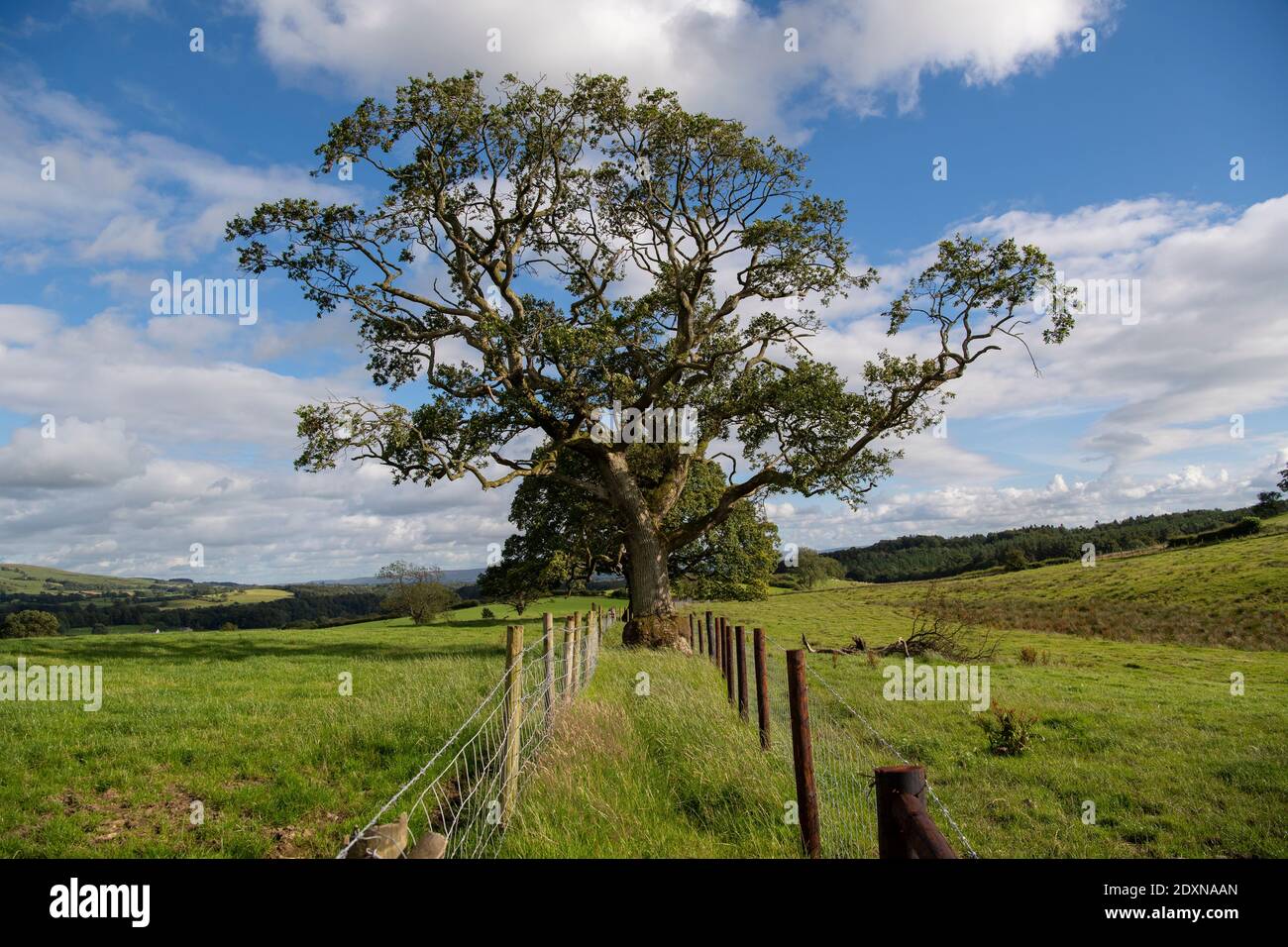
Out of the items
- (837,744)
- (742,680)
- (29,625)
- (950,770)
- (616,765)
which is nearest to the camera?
(616,765)

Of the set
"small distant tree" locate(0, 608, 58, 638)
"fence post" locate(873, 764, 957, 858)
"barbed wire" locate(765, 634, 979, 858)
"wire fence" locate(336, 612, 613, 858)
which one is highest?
"fence post" locate(873, 764, 957, 858)

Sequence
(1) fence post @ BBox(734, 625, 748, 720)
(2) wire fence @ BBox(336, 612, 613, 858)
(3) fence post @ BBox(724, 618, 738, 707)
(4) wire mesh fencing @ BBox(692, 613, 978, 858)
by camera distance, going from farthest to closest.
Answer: (3) fence post @ BBox(724, 618, 738, 707) → (1) fence post @ BBox(734, 625, 748, 720) → (4) wire mesh fencing @ BBox(692, 613, 978, 858) → (2) wire fence @ BBox(336, 612, 613, 858)

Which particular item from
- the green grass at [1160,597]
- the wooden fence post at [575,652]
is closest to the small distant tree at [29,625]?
the wooden fence post at [575,652]

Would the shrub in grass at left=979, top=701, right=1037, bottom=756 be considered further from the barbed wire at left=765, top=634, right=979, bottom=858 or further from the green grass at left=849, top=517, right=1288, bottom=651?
the green grass at left=849, top=517, right=1288, bottom=651

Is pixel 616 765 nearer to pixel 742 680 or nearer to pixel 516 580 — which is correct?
pixel 742 680

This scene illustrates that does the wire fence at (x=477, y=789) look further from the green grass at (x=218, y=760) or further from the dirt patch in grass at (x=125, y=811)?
the dirt patch in grass at (x=125, y=811)

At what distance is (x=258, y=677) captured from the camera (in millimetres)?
16438

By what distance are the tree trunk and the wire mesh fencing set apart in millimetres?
4792

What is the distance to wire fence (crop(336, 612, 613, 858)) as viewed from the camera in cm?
317

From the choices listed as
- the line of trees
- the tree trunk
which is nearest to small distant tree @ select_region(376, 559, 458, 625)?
the line of trees

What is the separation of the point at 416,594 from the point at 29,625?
23.9 metres

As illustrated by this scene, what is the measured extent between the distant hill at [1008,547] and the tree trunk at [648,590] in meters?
74.3

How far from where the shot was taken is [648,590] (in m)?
23.8

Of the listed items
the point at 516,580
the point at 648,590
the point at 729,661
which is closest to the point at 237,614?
the point at 516,580
